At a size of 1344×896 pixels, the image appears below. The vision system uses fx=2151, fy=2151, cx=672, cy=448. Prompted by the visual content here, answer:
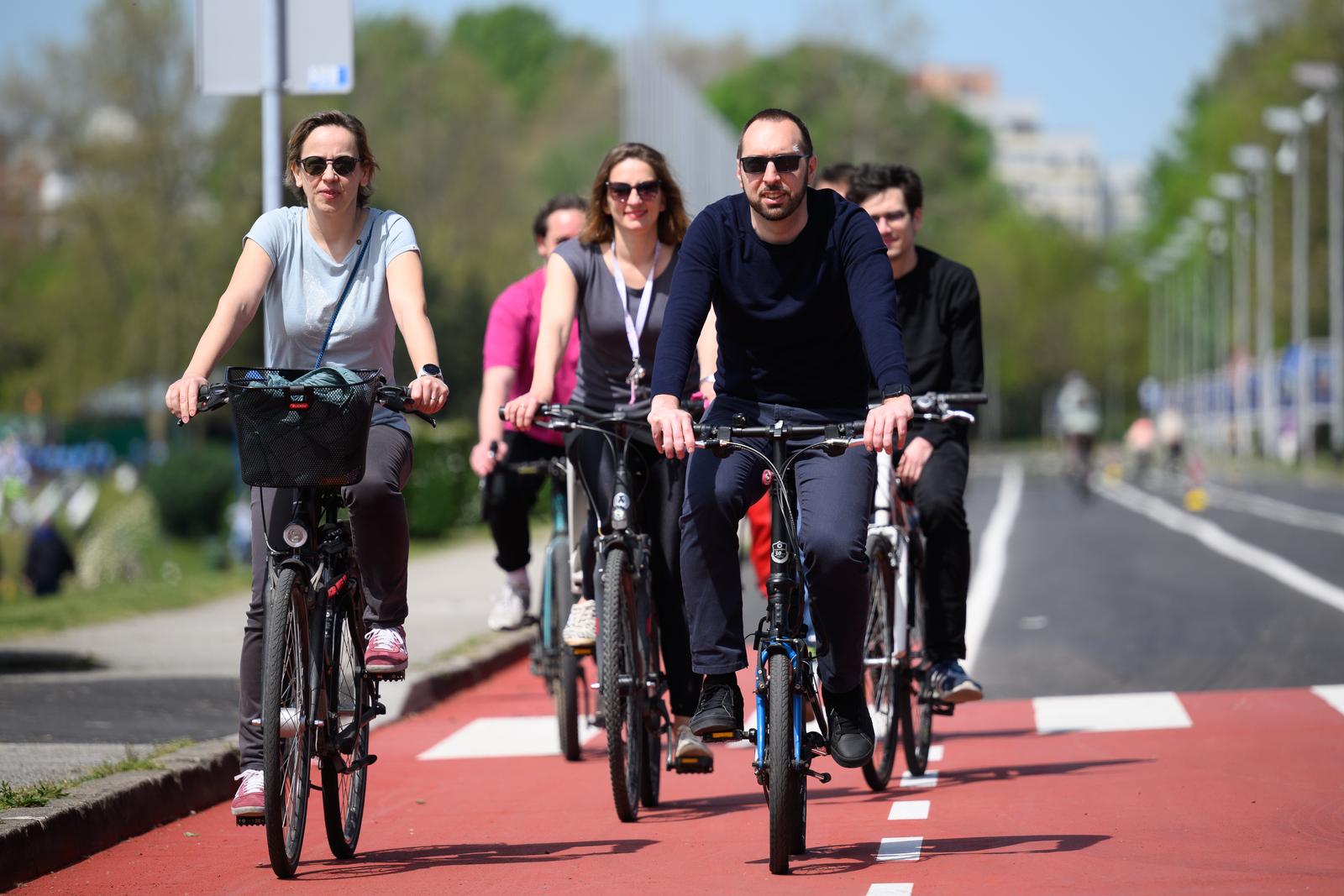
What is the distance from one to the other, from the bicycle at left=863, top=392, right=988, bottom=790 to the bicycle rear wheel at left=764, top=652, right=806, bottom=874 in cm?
147

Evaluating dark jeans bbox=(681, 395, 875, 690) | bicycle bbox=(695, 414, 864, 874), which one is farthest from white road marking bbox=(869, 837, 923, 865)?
dark jeans bbox=(681, 395, 875, 690)

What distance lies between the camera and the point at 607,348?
299 inches

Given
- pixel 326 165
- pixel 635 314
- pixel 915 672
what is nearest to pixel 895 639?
pixel 915 672

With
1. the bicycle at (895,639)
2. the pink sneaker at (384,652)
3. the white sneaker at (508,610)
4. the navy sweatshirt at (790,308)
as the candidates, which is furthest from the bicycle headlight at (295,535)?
the white sneaker at (508,610)

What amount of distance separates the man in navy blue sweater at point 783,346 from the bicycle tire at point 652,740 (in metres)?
1.04

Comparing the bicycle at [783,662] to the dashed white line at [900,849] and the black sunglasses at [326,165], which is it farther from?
the black sunglasses at [326,165]

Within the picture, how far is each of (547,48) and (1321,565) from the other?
306 ft

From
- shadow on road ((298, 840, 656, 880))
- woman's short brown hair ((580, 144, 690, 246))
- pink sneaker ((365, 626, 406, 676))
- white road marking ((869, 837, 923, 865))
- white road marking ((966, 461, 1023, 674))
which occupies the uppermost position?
woman's short brown hair ((580, 144, 690, 246))

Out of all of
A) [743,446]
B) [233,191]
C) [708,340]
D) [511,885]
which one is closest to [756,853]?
[511,885]

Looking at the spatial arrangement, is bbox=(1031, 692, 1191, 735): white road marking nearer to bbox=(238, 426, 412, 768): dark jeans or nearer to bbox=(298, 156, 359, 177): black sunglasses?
bbox=(238, 426, 412, 768): dark jeans

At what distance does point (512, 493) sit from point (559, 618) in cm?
93

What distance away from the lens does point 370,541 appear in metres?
6.12

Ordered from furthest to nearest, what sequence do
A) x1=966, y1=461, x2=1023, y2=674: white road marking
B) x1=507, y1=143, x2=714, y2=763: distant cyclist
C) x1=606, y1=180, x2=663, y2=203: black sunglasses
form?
x1=966, y1=461, x2=1023, y2=674: white road marking, x1=606, y1=180, x2=663, y2=203: black sunglasses, x1=507, y1=143, x2=714, y2=763: distant cyclist

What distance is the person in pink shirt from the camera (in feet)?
30.5
